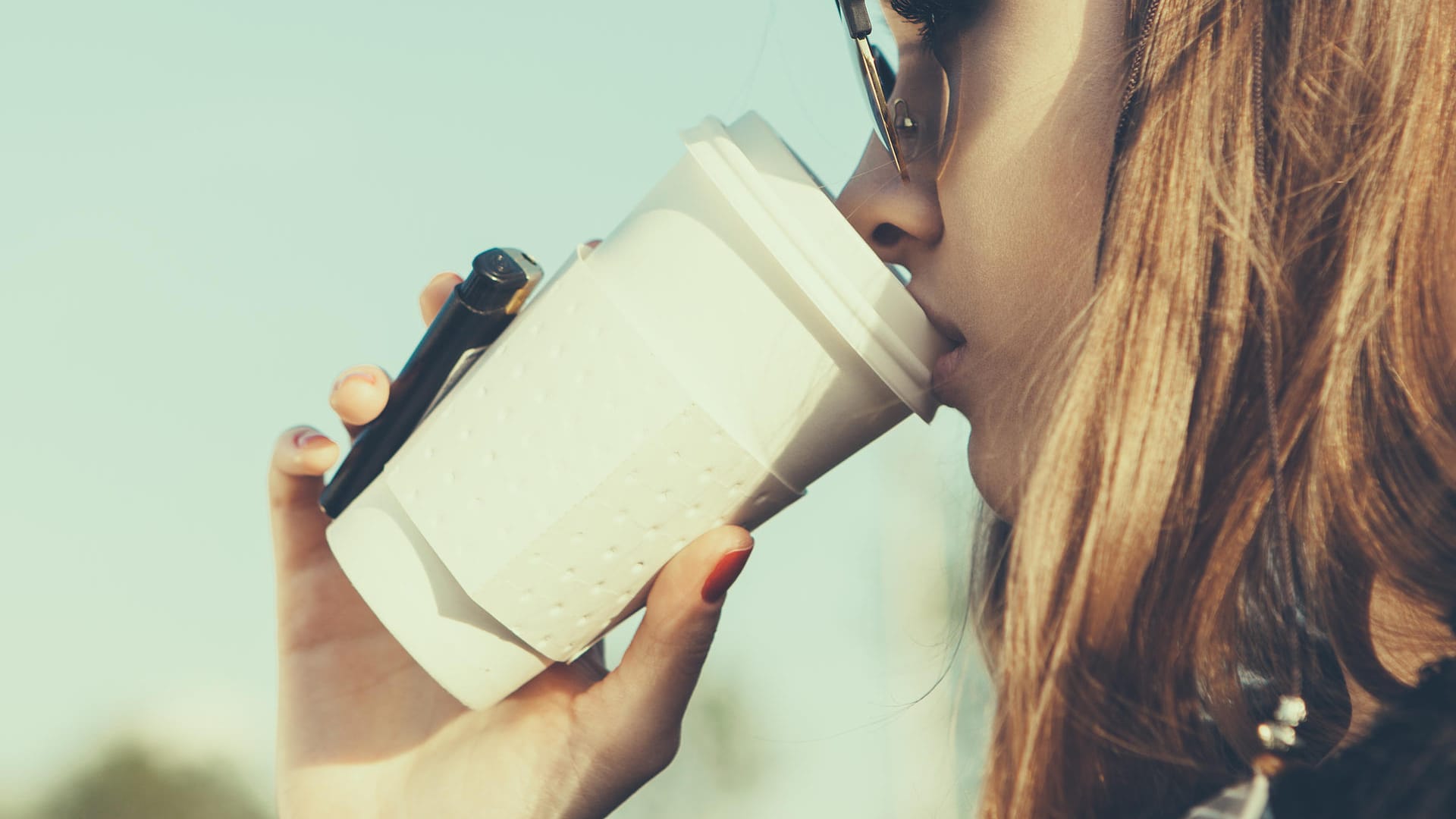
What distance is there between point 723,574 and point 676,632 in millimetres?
120

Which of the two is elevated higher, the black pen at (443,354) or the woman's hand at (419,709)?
the black pen at (443,354)

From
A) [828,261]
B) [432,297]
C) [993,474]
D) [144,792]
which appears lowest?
[144,792]

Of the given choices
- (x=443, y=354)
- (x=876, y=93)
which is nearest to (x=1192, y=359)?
(x=876, y=93)

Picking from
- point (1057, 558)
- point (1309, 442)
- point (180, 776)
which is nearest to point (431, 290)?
point (1057, 558)

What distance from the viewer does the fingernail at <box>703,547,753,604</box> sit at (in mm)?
920

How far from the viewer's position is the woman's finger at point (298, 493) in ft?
4.20

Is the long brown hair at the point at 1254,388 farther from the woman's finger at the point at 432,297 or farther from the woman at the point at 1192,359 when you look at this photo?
the woman's finger at the point at 432,297

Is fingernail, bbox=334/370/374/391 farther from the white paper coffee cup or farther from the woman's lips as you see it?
the woman's lips

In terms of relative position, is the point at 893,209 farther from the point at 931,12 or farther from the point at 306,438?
the point at 306,438

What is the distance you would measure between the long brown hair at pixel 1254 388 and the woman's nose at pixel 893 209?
164 millimetres

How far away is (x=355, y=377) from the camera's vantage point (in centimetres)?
115

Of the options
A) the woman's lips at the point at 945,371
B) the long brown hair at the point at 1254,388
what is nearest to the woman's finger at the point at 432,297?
the woman's lips at the point at 945,371

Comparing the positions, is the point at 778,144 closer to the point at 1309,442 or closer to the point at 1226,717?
the point at 1309,442

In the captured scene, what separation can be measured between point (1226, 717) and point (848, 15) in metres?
0.65
